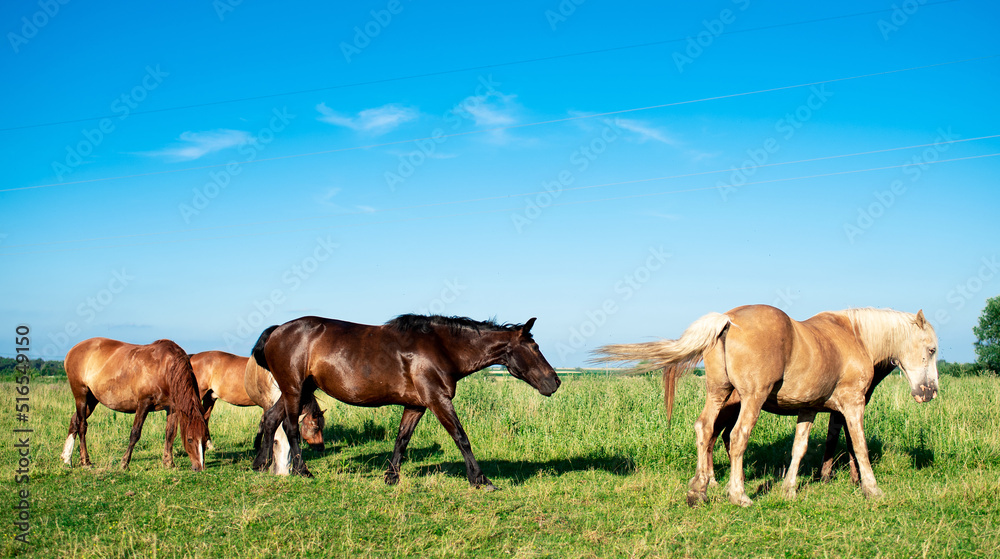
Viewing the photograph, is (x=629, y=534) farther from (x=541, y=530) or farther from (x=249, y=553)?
(x=249, y=553)

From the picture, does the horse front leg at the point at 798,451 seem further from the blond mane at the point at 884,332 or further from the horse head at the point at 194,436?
the horse head at the point at 194,436

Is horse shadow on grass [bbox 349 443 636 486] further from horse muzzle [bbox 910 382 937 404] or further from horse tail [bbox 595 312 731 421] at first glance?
horse muzzle [bbox 910 382 937 404]

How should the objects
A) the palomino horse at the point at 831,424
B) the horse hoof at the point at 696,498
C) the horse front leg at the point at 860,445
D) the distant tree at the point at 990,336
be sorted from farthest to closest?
the distant tree at the point at 990,336 → the palomino horse at the point at 831,424 → the horse front leg at the point at 860,445 → the horse hoof at the point at 696,498

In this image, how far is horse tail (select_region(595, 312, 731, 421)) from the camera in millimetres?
6477

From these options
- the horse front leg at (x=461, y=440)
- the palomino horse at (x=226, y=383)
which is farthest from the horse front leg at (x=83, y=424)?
the horse front leg at (x=461, y=440)

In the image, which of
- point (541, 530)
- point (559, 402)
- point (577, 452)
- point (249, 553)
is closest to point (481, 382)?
Result: point (559, 402)

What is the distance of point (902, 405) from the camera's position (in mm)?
11289

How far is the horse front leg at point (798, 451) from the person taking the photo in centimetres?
700

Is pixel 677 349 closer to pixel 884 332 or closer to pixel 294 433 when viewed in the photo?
pixel 884 332

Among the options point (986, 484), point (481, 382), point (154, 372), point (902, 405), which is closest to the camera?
point (986, 484)

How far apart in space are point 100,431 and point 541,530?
37.2 ft

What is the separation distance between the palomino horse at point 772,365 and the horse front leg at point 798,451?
0.01 meters

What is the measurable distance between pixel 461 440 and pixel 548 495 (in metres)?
1.22

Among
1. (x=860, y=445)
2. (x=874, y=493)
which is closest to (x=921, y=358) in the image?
(x=860, y=445)
